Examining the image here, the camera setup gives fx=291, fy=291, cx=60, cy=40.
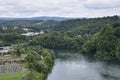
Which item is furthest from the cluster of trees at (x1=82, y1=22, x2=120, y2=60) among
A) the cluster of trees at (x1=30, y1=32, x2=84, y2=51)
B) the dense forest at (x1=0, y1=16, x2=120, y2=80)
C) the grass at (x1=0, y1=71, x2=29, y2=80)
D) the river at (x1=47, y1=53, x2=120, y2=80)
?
the grass at (x1=0, y1=71, x2=29, y2=80)

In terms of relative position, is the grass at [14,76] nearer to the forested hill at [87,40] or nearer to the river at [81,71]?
the river at [81,71]

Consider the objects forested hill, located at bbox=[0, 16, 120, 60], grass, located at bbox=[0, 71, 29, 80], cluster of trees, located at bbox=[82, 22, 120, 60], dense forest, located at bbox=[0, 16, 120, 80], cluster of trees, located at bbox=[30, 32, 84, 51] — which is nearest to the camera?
grass, located at bbox=[0, 71, 29, 80]

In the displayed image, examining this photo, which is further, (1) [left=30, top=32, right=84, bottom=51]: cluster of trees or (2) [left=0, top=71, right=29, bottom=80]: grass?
(1) [left=30, top=32, right=84, bottom=51]: cluster of trees

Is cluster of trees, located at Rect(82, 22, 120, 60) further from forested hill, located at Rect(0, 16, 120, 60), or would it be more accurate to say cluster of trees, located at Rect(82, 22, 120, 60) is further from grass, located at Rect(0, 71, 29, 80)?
grass, located at Rect(0, 71, 29, 80)

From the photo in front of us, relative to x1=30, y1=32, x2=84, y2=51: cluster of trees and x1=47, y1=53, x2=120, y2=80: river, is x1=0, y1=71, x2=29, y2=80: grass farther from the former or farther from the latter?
x1=30, y1=32, x2=84, y2=51: cluster of trees

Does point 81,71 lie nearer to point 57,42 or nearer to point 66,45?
point 66,45

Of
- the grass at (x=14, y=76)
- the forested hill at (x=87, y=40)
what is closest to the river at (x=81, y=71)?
the grass at (x=14, y=76)

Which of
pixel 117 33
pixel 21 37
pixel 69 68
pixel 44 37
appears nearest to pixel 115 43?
pixel 117 33

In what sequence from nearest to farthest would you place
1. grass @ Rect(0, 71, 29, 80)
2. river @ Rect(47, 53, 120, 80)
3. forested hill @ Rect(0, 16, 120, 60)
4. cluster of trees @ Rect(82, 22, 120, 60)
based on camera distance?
grass @ Rect(0, 71, 29, 80) < river @ Rect(47, 53, 120, 80) < cluster of trees @ Rect(82, 22, 120, 60) < forested hill @ Rect(0, 16, 120, 60)

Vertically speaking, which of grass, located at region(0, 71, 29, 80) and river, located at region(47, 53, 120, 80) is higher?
grass, located at region(0, 71, 29, 80)

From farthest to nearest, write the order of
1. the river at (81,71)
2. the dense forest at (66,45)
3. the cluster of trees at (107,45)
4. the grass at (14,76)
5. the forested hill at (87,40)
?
1. the forested hill at (87,40)
2. the cluster of trees at (107,45)
3. the dense forest at (66,45)
4. the river at (81,71)
5. the grass at (14,76)

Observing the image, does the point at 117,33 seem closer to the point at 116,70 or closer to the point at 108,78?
the point at 116,70
